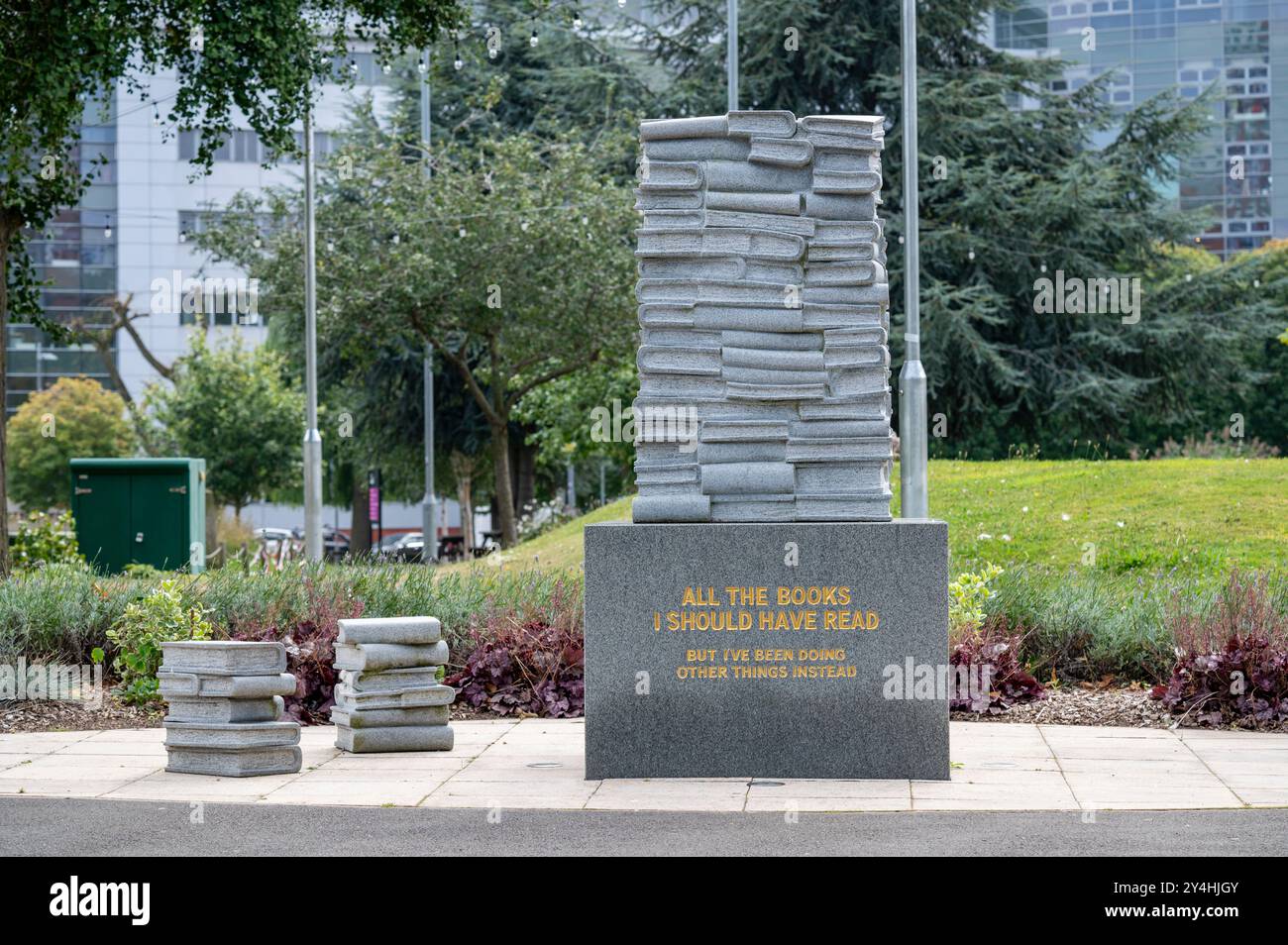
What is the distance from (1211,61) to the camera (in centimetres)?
12656

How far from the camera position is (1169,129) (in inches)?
1533

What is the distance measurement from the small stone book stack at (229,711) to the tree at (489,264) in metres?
22.2

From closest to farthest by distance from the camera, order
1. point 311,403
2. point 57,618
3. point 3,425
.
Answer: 1. point 57,618
2. point 3,425
3. point 311,403

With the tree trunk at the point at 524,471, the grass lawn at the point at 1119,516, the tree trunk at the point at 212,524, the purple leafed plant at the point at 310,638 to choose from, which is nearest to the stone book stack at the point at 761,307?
the purple leafed plant at the point at 310,638

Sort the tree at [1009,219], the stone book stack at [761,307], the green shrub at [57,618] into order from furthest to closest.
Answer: the tree at [1009,219]
the green shrub at [57,618]
the stone book stack at [761,307]

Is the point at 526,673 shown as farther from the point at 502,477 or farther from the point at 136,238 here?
the point at 136,238

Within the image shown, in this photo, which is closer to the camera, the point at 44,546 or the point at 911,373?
the point at 911,373

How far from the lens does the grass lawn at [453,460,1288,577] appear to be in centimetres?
1852

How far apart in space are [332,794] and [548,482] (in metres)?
49.2

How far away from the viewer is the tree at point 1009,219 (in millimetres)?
36656

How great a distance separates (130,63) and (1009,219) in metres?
22.3

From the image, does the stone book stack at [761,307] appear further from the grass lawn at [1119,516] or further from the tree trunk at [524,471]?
the tree trunk at [524,471]

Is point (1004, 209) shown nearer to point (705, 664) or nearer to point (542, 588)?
point (542, 588)

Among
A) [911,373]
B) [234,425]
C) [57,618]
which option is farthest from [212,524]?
[57,618]
